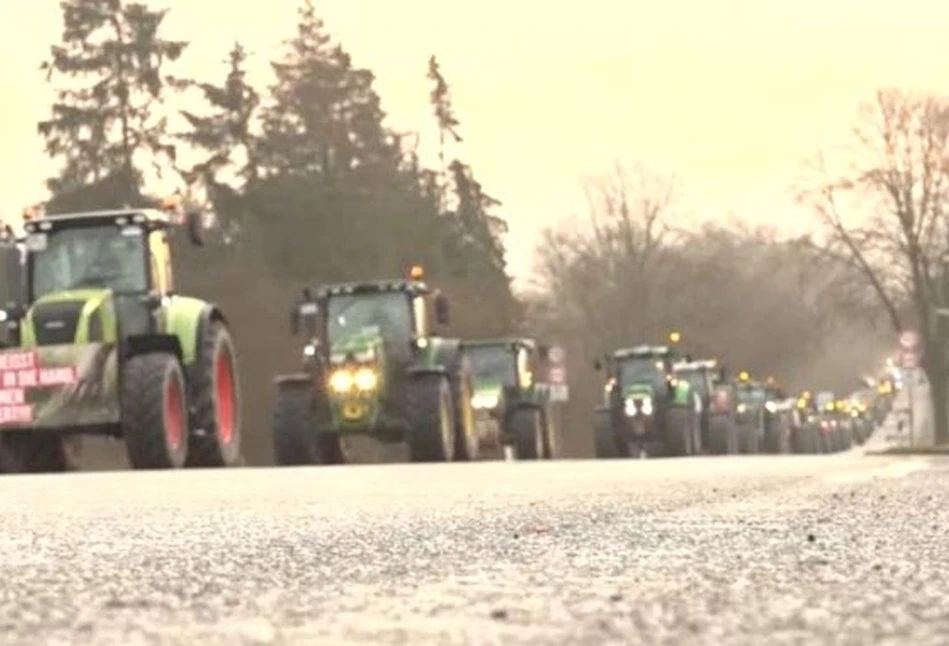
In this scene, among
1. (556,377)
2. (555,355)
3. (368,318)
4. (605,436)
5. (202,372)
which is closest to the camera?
(202,372)

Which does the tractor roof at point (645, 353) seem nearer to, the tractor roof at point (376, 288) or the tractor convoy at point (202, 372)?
the tractor convoy at point (202, 372)

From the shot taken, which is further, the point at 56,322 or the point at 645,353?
the point at 645,353

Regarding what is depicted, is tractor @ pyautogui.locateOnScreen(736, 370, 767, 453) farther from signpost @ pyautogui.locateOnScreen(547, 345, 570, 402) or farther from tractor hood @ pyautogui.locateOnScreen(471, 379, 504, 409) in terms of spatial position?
tractor hood @ pyautogui.locateOnScreen(471, 379, 504, 409)

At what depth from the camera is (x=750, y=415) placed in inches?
1601

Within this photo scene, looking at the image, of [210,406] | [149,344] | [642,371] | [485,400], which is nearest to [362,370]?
[210,406]

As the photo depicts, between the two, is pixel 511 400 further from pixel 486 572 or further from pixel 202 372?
pixel 486 572

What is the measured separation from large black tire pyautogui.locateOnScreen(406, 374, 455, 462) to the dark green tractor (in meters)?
11.7

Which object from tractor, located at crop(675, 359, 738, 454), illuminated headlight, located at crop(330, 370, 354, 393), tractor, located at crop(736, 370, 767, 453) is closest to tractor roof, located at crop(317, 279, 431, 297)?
illuminated headlight, located at crop(330, 370, 354, 393)

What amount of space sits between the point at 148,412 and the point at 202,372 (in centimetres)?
104

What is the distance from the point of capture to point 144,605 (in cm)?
219

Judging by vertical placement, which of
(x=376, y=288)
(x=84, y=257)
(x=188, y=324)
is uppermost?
(x=376, y=288)

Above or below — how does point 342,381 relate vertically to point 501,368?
below

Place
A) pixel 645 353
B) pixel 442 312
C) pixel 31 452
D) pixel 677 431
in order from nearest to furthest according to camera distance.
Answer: pixel 31 452
pixel 442 312
pixel 677 431
pixel 645 353

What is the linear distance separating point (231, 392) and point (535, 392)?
38.5 ft
